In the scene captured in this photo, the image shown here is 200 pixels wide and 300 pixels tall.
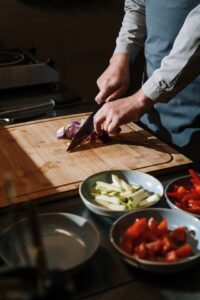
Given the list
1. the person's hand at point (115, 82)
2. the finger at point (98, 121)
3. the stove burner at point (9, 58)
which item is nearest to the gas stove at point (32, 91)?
the stove burner at point (9, 58)

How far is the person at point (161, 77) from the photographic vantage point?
1155 mm

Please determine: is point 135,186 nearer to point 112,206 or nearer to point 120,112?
point 112,206

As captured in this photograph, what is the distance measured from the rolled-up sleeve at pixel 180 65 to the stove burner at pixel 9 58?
2.21 ft

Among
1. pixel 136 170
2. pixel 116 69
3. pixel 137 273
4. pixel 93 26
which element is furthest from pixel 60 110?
pixel 93 26

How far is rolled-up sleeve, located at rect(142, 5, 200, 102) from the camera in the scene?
113 cm

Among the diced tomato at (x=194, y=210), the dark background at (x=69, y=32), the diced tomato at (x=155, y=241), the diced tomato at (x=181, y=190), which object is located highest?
the diced tomato at (x=155, y=241)

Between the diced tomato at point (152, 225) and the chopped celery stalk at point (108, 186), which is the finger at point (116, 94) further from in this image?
the diced tomato at point (152, 225)

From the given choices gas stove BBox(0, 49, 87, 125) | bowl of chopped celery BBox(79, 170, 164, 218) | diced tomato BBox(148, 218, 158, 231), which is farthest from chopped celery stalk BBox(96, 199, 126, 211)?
gas stove BBox(0, 49, 87, 125)

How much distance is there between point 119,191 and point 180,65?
392mm

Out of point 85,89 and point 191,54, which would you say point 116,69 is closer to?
point 191,54

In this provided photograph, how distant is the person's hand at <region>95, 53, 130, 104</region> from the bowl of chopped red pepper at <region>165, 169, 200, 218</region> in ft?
1.55

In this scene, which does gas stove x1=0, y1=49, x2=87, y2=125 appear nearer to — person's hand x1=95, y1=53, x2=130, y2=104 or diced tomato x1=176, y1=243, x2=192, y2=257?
person's hand x1=95, y1=53, x2=130, y2=104

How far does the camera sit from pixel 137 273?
0.73m

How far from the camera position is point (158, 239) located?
75cm
